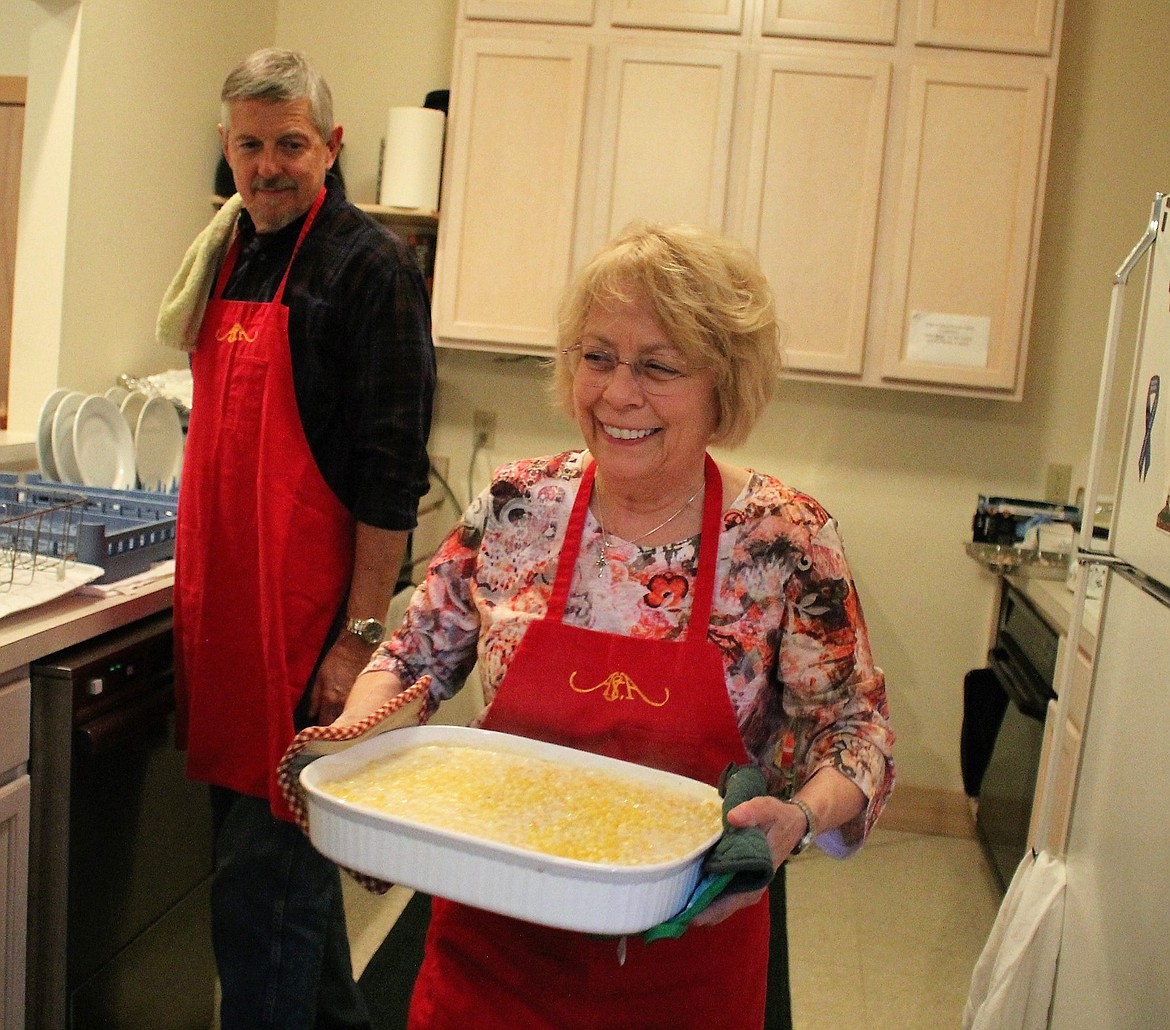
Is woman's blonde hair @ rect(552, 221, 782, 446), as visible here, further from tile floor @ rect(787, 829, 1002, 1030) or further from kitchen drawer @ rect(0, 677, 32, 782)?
tile floor @ rect(787, 829, 1002, 1030)

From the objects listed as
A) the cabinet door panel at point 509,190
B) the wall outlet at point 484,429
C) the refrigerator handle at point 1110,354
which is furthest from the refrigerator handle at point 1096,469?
the wall outlet at point 484,429

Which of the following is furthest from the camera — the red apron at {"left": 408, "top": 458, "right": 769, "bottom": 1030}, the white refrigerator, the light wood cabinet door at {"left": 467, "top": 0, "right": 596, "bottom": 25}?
the light wood cabinet door at {"left": 467, "top": 0, "right": 596, "bottom": 25}

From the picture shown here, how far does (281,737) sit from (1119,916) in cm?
117

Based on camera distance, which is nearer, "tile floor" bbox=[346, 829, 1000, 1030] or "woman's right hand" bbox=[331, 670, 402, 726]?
"woman's right hand" bbox=[331, 670, 402, 726]

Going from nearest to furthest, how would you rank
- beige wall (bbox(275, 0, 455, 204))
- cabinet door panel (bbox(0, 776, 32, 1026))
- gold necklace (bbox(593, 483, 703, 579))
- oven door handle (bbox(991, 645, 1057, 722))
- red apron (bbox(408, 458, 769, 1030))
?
red apron (bbox(408, 458, 769, 1030)) → gold necklace (bbox(593, 483, 703, 579)) → cabinet door panel (bbox(0, 776, 32, 1026)) → oven door handle (bbox(991, 645, 1057, 722)) → beige wall (bbox(275, 0, 455, 204))

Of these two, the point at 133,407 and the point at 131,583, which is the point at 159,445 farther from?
the point at 131,583

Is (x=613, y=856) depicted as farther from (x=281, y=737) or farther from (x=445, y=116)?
(x=445, y=116)

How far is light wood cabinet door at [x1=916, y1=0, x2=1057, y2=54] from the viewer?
108 inches

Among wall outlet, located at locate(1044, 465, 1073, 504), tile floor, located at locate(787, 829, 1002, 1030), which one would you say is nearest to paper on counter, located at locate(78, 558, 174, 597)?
tile floor, located at locate(787, 829, 1002, 1030)

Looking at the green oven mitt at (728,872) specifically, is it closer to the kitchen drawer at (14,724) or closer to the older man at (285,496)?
the older man at (285,496)

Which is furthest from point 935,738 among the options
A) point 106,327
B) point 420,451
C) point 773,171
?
point 106,327

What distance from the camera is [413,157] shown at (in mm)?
3033

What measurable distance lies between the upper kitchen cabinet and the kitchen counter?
150cm

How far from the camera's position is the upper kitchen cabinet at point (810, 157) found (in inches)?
109
